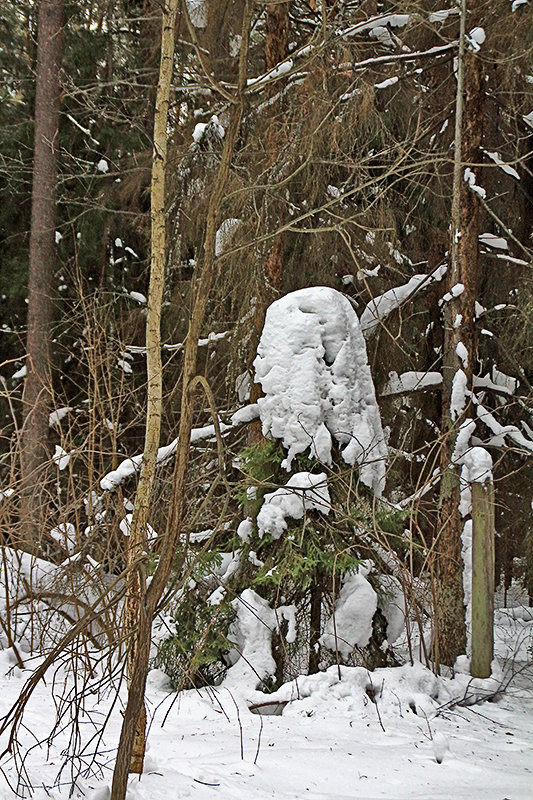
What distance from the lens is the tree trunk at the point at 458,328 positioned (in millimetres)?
6707

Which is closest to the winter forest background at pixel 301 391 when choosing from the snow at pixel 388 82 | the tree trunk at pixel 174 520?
the tree trunk at pixel 174 520

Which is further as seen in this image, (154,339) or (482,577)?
(482,577)

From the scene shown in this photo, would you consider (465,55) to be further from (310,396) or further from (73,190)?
(73,190)

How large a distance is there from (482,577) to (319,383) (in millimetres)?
1949

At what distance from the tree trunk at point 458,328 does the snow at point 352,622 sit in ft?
4.37

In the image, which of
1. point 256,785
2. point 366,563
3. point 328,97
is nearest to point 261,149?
point 328,97

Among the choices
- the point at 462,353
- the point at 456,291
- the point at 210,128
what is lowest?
the point at 462,353

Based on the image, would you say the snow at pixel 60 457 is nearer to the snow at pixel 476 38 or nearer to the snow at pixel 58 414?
the snow at pixel 58 414

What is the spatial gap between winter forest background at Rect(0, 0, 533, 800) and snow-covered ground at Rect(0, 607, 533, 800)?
5cm

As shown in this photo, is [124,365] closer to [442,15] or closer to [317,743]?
[442,15]

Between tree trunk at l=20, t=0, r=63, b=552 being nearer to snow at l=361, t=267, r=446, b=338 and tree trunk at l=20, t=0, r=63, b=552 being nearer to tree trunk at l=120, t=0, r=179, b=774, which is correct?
snow at l=361, t=267, r=446, b=338

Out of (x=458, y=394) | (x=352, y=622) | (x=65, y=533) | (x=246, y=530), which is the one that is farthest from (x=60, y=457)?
(x=458, y=394)

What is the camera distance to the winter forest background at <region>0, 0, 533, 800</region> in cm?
430

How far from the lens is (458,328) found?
23.0 ft
